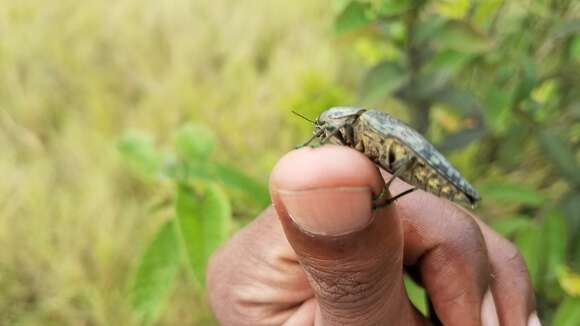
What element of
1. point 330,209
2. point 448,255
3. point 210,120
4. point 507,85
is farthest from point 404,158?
point 210,120

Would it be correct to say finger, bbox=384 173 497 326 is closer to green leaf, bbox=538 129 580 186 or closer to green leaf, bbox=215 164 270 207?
green leaf, bbox=215 164 270 207

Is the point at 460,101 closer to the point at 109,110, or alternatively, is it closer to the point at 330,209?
the point at 330,209

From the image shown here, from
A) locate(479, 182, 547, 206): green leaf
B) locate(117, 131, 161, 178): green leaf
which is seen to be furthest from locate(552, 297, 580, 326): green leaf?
locate(117, 131, 161, 178): green leaf

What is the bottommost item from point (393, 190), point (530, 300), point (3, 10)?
point (530, 300)

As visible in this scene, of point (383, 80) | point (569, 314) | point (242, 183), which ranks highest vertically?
point (383, 80)

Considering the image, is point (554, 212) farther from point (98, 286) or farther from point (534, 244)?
point (98, 286)

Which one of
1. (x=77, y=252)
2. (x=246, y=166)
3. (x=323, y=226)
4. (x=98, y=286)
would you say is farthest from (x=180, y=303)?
(x=323, y=226)
